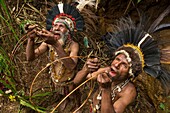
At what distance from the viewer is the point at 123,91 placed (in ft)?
6.38

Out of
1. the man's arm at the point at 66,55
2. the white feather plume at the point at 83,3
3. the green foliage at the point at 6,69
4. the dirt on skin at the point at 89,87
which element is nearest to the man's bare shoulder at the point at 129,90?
the man's arm at the point at 66,55

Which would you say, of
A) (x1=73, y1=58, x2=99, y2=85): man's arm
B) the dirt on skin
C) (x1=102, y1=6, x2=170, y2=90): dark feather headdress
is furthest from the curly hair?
the dirt on skin

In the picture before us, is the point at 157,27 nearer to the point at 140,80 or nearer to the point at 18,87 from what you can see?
the point at 140,80

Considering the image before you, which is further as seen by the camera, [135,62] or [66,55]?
[66,55]

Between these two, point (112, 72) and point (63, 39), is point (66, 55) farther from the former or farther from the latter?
point (112, 72)

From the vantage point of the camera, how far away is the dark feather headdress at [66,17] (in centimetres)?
238

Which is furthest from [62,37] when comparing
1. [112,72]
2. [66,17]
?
[112,72]

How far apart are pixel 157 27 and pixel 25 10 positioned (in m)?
2.04

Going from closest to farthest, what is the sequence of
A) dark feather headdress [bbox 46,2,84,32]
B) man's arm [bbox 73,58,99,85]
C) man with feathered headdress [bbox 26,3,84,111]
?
man's arm [bbox 73,58,99,85]
man with feathered headdress [bbox 26,3,84,111]
dark feather headdress [bbox 46,2,84,32]

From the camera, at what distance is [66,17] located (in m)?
2.39

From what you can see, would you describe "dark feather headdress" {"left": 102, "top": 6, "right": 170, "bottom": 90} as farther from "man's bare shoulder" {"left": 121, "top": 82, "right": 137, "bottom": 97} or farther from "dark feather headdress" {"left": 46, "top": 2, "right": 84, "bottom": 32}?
"dark feather headdress" {"left": 46, "top": 2, "right": 84, "bottom": 32}

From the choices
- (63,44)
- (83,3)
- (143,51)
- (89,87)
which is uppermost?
(83,3)

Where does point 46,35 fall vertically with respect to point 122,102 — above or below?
above

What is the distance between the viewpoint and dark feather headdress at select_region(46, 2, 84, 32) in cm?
238
